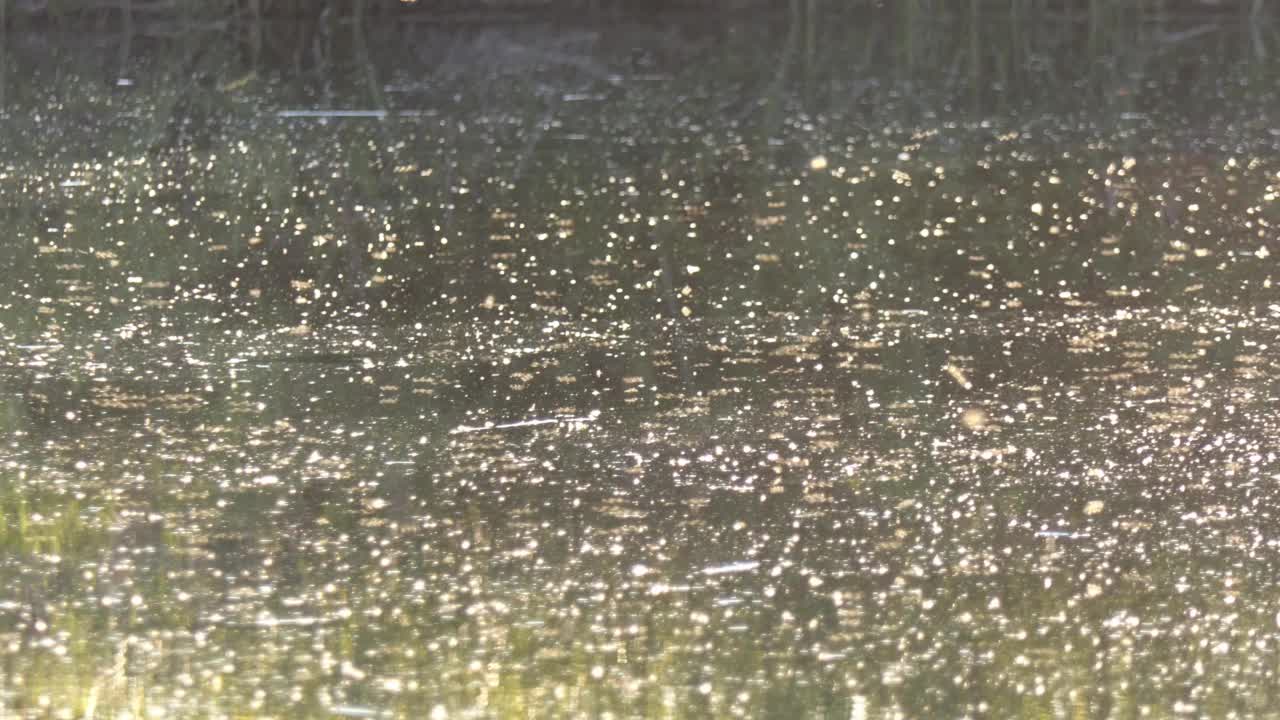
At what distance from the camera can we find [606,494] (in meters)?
5.80

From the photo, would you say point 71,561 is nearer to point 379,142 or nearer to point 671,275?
point 671,275

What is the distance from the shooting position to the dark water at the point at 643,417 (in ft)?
15.1

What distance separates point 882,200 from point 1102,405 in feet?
13.4

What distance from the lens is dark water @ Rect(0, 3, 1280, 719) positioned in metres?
4.60

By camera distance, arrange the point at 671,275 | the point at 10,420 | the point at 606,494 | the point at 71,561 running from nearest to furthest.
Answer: the point at 71,561 < the point at 606,494 < the point at 10,420 < the point at 671,275

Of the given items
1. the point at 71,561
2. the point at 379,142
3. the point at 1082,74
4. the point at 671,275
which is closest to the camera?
the point at 71,561

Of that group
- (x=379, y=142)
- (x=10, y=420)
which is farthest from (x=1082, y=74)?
(x=10, y=420)

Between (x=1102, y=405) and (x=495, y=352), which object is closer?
(x=1102, y=405)

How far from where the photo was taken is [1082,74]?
16.2 m

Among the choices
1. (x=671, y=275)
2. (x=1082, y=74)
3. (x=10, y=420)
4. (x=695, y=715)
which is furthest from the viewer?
(x=1082, y=74)

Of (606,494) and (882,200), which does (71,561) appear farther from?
(882,200)

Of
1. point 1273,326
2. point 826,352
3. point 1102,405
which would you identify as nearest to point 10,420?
point 826,352

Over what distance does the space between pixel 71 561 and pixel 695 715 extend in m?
1.88

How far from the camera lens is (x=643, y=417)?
21.7ft
